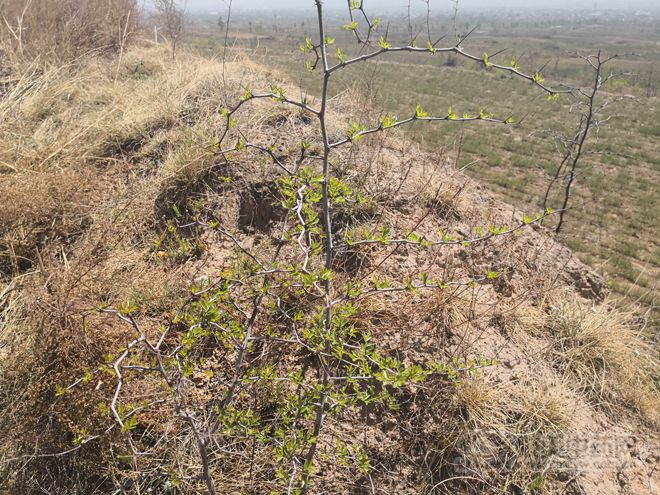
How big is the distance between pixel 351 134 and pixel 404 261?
1473mm

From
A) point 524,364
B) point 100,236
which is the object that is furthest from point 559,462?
point 100,236

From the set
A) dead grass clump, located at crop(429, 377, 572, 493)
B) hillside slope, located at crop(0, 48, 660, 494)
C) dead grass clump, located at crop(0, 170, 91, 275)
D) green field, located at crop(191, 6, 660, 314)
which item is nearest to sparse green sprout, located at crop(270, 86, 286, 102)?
hillside slope, located at crop(0, 48, 660, 494)

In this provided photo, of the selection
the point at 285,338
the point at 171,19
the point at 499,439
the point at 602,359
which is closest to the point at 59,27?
the point at 171,19

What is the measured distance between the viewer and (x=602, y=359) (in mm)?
2666

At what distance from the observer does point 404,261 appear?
294cm

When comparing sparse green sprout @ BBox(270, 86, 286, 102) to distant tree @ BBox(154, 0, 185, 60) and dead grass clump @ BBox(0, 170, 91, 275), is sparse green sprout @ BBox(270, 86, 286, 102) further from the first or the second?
distant tree @ BBox(154, 0, 185, 60)

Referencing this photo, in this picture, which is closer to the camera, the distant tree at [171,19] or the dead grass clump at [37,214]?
the dead grass clump at [37,214]

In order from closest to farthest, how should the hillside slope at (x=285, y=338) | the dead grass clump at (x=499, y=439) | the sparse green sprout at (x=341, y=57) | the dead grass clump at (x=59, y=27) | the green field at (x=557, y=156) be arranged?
the sparse green sprout at (x=341, y=57) → the hillside slope at (x=285, y=338) → the dead grass clump at (x=499, y=439) → the green field at (x=557, y=156) → the dead grass clump at (x=59, y=27)

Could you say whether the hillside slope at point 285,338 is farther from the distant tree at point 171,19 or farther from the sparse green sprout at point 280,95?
the distant tree at point 171,19

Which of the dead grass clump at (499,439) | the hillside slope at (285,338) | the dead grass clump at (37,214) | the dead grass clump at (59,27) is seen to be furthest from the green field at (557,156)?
the dead grass clump at (37,214)

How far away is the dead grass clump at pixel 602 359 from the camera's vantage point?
2.52 m

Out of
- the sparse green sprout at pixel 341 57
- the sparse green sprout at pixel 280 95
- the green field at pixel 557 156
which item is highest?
the sparse green sprout at pixel 341 57

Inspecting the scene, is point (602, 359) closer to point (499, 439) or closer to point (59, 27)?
point (499, 439)

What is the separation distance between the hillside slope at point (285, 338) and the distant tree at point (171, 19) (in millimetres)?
4003
